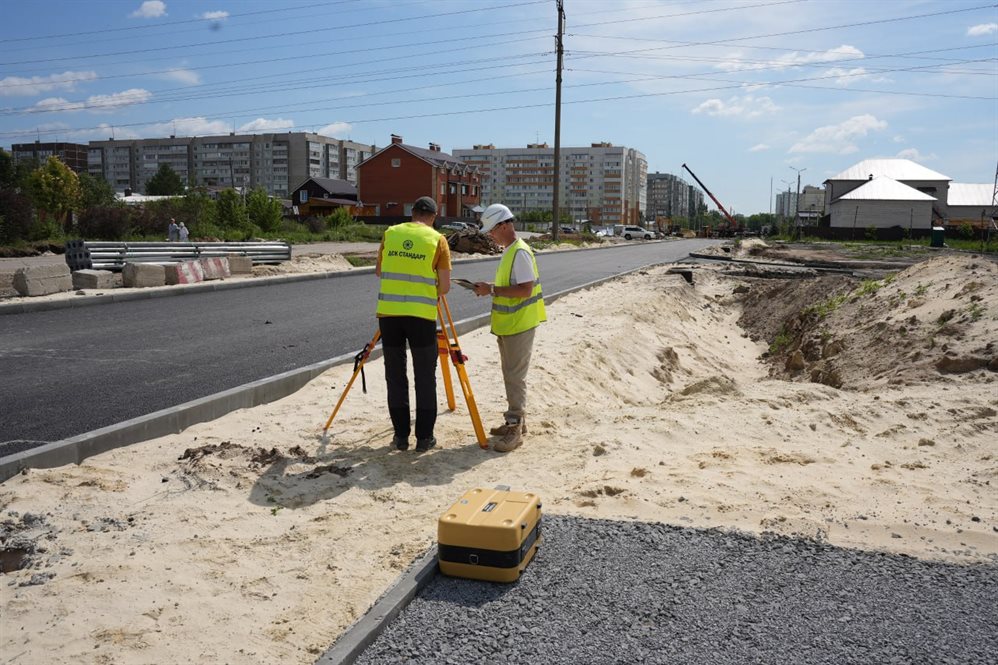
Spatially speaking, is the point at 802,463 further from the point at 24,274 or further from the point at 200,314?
the point at 24,274

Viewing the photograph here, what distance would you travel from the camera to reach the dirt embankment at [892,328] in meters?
8.98

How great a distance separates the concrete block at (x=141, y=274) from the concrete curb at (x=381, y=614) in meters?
13.4

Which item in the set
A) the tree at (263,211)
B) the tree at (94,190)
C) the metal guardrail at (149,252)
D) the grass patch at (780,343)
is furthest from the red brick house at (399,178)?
the grass patch at (780,343)

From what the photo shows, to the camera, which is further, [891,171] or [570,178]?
[570,178]

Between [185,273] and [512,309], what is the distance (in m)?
12.4

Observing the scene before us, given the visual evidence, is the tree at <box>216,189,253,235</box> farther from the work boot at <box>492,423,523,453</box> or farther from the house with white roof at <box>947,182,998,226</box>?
the house with white roof at <box>947,182,998,226</box>

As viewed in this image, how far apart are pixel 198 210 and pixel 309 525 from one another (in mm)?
43180

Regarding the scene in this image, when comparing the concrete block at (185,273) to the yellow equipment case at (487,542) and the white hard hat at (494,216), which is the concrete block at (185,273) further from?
the yellow equipment case at (487,542)

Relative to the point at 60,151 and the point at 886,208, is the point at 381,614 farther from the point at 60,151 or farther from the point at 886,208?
the point at 60,151

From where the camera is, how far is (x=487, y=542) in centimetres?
364

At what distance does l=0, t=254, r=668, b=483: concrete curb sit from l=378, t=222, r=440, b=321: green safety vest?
1.82 meters

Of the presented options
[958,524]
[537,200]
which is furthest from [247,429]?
[537,200]

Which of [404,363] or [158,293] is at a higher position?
[404,363]

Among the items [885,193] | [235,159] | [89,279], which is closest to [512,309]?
[89,279]
